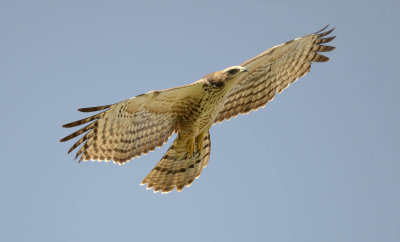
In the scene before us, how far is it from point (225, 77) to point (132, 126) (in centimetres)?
175

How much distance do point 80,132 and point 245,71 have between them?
2.88 meters

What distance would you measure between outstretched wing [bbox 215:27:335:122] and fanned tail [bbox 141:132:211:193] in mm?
823

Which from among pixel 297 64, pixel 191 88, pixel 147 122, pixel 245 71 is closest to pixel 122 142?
pixel 147 122

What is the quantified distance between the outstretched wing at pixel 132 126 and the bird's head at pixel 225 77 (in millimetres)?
278

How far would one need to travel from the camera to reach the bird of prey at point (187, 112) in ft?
37.0

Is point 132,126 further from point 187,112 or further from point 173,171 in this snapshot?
point 173,171

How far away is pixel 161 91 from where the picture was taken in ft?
36.6

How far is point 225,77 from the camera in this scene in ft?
37.2

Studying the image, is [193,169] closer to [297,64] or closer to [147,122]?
[147,122]

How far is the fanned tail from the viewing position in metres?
12.4

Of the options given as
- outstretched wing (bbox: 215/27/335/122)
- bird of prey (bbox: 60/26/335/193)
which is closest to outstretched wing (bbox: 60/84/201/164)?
bird of prey (bbox: 60/26/335/193)

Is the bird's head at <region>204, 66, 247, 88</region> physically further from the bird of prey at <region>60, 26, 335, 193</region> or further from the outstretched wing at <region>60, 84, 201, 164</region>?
the outstretched wing at <region>60, 84, 201, 164</region>

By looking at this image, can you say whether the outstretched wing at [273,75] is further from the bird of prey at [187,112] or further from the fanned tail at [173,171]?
the fanned tail at [173,171]

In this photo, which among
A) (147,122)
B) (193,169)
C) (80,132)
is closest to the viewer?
(80,132)
